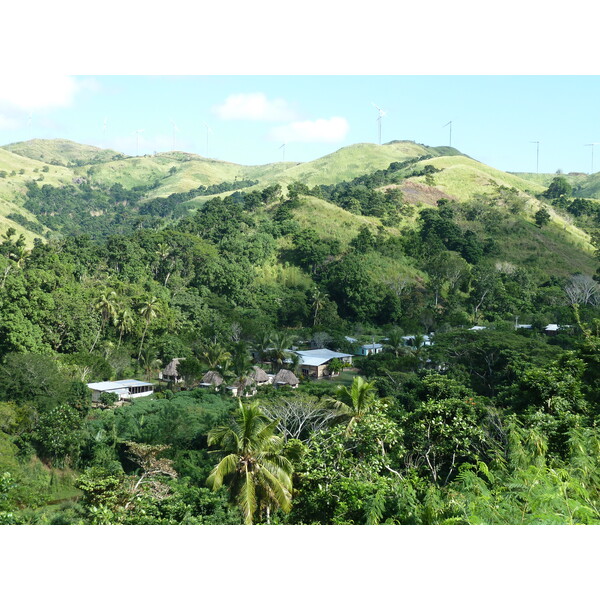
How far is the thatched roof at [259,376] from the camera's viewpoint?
2752cm

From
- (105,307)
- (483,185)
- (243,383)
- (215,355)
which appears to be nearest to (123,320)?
(105,307)

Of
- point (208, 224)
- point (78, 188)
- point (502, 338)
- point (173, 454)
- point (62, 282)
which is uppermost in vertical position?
point (78, 188)

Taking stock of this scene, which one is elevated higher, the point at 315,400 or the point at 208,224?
the point at 208,224

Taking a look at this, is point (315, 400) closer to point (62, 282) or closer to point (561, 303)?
point (62, 282)

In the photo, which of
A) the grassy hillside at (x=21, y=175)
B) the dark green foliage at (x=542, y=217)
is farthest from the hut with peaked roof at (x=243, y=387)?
the grassy hillside at (x=21, y=175)

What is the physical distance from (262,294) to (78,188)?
67.1 meters

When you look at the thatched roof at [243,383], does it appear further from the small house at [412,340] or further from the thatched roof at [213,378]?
the small house at [412,340]

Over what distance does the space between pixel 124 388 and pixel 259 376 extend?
5701mm

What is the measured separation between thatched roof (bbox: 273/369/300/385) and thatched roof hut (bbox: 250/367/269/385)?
1.67 ft

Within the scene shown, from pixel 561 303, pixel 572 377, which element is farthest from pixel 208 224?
pixel 572 377

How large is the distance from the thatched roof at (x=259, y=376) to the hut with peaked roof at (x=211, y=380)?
1445 millimetres

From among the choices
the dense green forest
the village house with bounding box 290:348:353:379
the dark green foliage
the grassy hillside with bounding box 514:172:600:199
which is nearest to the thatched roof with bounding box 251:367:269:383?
the dense green forest

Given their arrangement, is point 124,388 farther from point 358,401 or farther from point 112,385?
point 358,401

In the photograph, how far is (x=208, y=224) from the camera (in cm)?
4884
